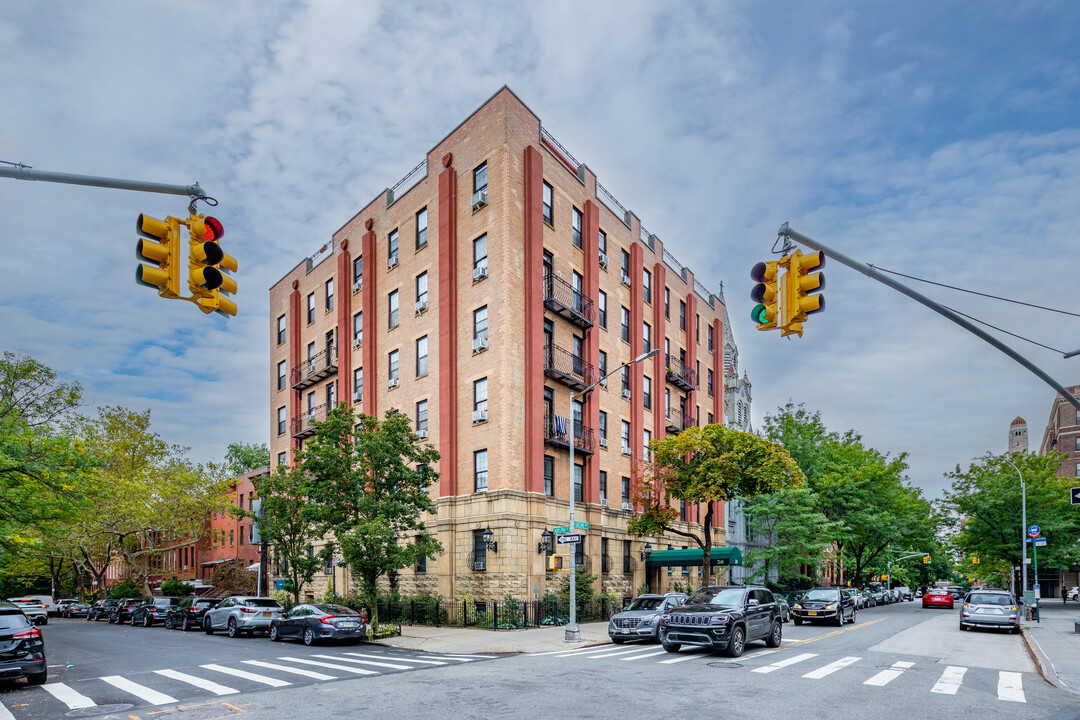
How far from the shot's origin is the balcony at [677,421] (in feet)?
146

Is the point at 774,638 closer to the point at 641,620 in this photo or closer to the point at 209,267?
the point at 641,620

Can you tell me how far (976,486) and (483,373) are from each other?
41.1 meters

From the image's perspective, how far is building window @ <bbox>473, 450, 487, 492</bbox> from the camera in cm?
3216

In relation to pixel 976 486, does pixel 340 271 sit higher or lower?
higher

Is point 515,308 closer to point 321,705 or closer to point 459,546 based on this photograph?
point 459,546

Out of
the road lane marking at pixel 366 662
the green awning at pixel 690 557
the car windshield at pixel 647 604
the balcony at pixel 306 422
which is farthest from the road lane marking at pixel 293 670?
the balcony at pixel 306 422

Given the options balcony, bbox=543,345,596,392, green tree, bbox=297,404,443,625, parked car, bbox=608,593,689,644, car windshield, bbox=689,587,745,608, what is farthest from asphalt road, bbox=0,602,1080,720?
balcony, bbox=543,345,596,392

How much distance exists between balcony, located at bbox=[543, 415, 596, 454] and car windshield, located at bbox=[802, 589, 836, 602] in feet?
36.6

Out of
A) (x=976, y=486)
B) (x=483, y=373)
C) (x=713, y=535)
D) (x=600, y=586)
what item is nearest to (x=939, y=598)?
(x=976, y=486)

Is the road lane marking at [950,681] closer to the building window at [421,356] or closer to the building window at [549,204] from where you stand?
the building window at [549,204]

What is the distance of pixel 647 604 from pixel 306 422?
27.9 m

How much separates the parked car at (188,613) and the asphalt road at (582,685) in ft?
42.5

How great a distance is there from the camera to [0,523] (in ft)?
84.3

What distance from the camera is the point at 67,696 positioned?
14.2m
